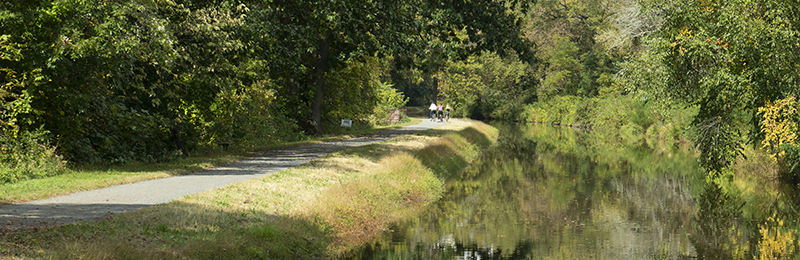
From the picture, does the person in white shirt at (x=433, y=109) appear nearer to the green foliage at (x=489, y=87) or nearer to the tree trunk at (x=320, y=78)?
the green foliage at (x=489, y=87)

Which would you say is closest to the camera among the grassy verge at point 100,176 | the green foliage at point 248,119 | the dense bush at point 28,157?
the grassy verge at point 100,176

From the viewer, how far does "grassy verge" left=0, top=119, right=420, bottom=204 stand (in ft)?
40.0

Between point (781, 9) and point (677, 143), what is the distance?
2674 cm

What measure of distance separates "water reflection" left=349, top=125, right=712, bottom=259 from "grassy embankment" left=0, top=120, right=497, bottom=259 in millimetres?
737

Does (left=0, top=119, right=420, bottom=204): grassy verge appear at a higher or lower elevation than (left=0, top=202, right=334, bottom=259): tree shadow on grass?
higher

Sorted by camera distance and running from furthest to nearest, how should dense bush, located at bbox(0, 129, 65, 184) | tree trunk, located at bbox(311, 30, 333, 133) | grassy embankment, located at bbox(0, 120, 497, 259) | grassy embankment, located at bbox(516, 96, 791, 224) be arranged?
tree trunk, located at bbox(311, 30, 333, 133)
grassy embankment, located at bbox(516, 96, 791, 224)
dense bush, located at bbox(0, 129, 65, 184)
grassy embankment, located at bbox(0, 120, 497, 259)

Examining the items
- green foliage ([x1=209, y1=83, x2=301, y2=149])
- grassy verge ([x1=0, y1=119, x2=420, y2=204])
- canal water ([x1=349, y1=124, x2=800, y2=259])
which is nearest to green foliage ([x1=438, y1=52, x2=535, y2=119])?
canal water ([x1=349, y1=124, x2=800, y2=259])

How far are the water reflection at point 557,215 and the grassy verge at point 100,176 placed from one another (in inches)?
212

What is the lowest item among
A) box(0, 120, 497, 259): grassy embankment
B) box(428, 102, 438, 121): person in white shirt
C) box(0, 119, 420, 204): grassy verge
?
box(0, 120, 497, 259): grassy embankment

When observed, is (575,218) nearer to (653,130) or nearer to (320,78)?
(320,78)

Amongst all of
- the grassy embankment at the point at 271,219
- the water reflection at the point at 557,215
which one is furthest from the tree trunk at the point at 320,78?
the grassy embankment at the point at 271,219

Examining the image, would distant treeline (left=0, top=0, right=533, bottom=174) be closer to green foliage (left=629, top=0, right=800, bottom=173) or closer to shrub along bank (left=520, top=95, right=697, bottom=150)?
green foliage (left=629, top=0, right=800, bottom=173)

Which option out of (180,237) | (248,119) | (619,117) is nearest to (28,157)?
(180,237)

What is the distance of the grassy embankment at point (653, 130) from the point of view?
843 inches
